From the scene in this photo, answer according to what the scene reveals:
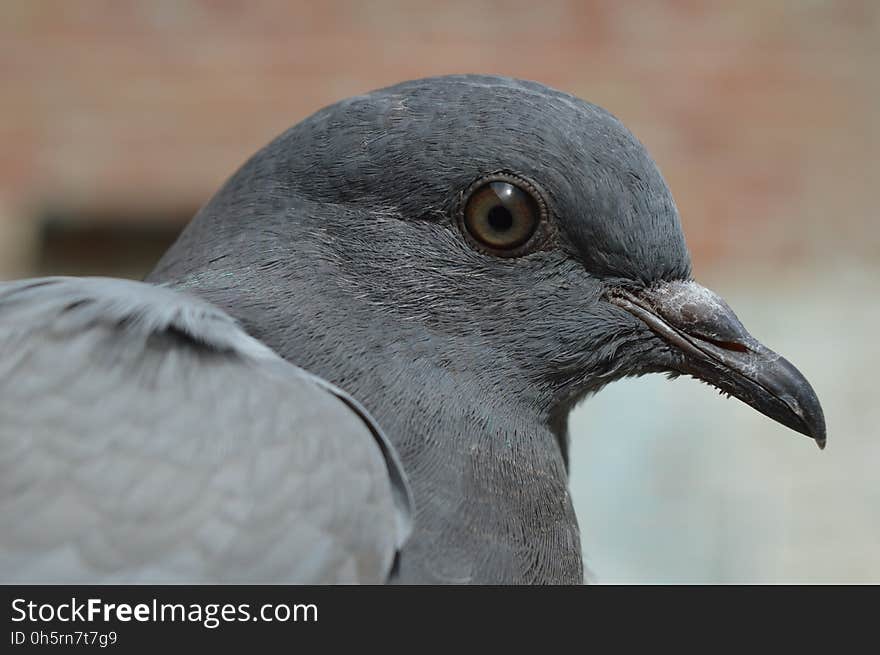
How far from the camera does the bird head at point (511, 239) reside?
2717 mm

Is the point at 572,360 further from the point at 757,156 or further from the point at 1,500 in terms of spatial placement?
the point at 757,156

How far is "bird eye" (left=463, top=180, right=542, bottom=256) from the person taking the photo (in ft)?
8.89

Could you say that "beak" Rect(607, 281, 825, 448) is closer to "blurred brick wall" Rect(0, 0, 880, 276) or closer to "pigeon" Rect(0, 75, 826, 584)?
"pigeon" Rect(0, 75, 826, 584)

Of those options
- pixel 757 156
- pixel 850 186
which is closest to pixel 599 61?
pixel 757 156

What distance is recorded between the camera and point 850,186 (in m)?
8.65

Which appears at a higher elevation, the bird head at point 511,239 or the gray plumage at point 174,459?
the bird head at point 511,239

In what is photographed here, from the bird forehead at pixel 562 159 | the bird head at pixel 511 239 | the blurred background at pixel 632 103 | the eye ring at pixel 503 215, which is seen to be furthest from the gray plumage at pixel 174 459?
the blurred background at pixel 632 103

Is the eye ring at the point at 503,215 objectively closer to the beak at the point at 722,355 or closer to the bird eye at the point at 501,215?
the bird eye at the point at 501,215

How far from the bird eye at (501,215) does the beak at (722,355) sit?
0.30 meters

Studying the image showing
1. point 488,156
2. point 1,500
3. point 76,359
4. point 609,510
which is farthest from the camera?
point 609,510

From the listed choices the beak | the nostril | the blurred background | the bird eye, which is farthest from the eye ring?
the blurred background

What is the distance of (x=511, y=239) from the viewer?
9.04 ft

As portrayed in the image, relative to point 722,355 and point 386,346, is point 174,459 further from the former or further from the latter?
point 722,355

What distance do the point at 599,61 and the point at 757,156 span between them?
4.90 feet
